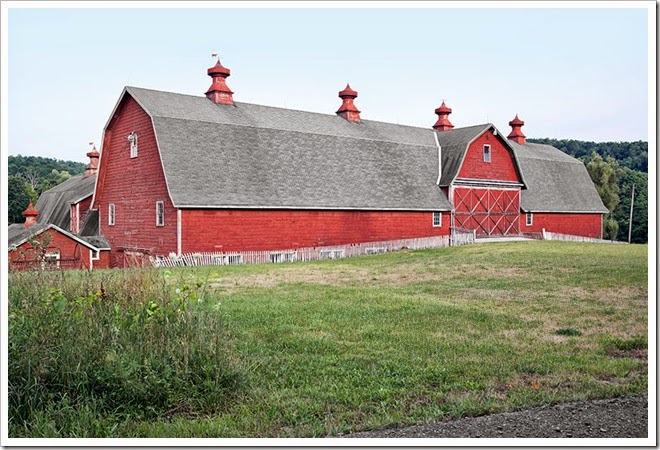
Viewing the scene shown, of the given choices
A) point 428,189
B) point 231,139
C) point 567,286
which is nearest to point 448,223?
point 428,189

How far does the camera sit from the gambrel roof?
80.1ft

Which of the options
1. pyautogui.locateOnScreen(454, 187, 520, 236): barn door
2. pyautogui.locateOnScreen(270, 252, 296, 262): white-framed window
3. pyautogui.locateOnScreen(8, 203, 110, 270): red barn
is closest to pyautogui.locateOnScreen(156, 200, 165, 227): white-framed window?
pyautogui.locateOnScreen(8, 203, 110, 270): red barn

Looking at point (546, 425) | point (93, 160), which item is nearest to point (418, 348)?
point (546, 425)

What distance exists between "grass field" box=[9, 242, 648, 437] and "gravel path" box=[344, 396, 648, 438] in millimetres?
169

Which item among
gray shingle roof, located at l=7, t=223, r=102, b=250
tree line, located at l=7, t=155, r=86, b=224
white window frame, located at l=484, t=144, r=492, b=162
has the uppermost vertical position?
white window frame, located at l=484, t=144, r=492, b=162

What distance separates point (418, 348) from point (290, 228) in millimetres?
18475

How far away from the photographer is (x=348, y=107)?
110 ft

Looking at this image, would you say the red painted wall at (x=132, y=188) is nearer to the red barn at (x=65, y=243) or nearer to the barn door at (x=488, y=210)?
the red barn at (x=65, y=243)

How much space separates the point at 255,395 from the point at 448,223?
90.1 ft

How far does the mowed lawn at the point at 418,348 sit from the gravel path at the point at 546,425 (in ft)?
0.62

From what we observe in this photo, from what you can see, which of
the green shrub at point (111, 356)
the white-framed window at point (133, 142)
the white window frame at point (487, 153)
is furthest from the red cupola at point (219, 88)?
the green shrub at point (111, 356)

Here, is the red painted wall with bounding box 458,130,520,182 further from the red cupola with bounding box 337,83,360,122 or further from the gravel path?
the gravel path

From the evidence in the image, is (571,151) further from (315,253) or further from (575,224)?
(575,224)

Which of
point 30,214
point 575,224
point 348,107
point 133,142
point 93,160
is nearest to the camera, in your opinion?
point 30,214
